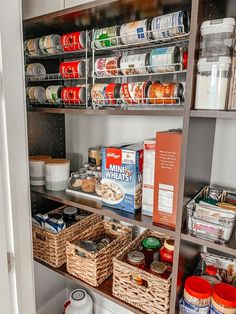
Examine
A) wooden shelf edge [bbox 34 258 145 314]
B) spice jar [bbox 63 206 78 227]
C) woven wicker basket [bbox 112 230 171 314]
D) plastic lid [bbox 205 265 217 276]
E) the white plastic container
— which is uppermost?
spice jar [bbox 63 206 78 227]

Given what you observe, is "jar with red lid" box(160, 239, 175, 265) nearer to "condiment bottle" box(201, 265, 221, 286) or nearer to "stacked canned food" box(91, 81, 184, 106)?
"condiment bottle" box(201, 265, 221, 286)

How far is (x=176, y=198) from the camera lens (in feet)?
2.78

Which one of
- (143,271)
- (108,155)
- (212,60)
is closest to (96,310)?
(143,271)

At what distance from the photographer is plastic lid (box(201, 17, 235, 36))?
27.0 inches

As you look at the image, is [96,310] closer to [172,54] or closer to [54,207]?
[54,207]

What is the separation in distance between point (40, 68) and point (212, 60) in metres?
0.83

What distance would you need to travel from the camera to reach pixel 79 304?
4.68ft

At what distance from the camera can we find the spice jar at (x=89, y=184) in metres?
1.17

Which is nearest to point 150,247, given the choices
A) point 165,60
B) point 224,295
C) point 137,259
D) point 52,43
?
point 137,259

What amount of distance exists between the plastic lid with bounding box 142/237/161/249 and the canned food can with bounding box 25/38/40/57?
992 millimetres

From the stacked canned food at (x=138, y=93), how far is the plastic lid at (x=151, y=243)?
2.10ft

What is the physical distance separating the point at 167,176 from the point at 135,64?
1.36ft

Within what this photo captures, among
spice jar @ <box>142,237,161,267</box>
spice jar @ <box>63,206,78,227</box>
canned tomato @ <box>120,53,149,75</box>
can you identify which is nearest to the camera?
canned tomato @ <box>120,53,149,75</box>

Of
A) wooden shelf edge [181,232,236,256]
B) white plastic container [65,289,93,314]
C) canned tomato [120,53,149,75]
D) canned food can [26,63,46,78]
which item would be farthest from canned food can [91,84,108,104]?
white plastic container [65,289,93,314]
